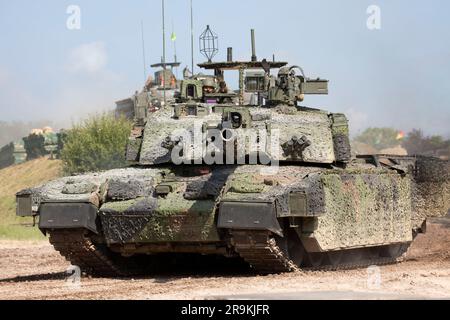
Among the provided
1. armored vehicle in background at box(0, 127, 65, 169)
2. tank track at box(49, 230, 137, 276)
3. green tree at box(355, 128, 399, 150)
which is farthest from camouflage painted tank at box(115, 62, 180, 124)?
green tree at box(355, 128, 399, 150)

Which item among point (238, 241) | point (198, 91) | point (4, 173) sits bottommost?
point (4, 173)

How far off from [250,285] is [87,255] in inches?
123

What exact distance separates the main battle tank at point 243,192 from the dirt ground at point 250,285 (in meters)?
0.47

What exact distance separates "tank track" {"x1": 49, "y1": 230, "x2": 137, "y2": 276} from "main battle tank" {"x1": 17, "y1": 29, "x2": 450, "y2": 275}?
20 mm

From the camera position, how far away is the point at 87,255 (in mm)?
15883

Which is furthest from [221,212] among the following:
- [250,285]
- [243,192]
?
[250,285]

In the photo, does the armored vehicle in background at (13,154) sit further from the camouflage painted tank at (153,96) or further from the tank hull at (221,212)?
the tank hull at (221,212)

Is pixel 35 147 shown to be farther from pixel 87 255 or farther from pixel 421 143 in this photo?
pixel 87 255

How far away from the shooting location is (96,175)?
16.2 metres

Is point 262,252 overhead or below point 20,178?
overhead

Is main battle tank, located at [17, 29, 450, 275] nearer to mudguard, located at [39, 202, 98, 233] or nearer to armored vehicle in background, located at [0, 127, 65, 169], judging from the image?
mudguard, located at [39, 202, 98, 233]
